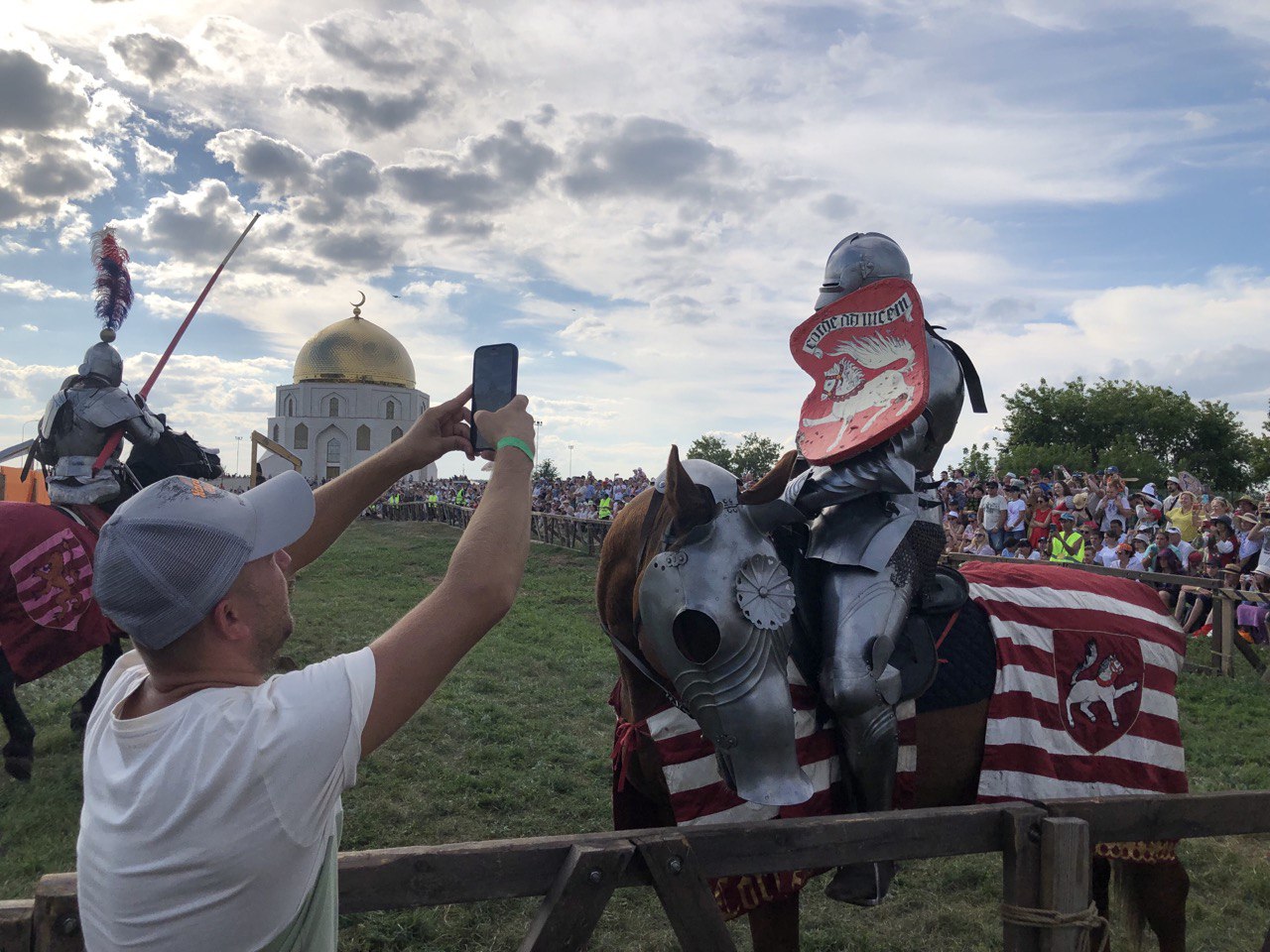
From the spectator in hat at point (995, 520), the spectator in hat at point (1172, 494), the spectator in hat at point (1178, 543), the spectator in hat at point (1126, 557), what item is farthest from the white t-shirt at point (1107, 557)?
the spectator in hat at point (995, 520)

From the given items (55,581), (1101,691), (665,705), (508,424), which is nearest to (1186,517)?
(1101,691)

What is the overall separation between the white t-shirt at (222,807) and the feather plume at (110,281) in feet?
21.2

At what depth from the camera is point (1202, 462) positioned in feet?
135

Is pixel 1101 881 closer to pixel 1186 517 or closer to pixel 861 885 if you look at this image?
pixel 861 885

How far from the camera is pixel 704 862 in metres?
1.84

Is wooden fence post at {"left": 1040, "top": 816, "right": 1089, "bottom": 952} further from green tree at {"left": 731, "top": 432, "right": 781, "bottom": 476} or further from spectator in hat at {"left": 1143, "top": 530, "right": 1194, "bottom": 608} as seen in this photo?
green tree at {"left": 731, "top": 432, "right": 781, "bottom": 476}

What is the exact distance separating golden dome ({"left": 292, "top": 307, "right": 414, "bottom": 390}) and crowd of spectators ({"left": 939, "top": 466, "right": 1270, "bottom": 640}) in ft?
174

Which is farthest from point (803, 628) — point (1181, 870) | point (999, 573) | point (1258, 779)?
point (1258, 779)

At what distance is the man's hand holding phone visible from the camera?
153 cm

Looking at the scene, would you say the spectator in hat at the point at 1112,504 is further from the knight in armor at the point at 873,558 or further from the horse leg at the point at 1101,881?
the knight in armor at the point at 873,558

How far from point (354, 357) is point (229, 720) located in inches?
2542

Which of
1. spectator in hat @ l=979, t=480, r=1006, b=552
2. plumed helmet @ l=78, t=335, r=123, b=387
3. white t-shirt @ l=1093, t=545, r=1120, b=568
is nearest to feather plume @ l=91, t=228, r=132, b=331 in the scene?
plumed helmet @ l=78, t=335, r=123, b=387

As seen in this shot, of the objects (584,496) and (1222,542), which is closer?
(1222,542)

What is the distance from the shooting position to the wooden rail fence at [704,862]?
5.44ft
